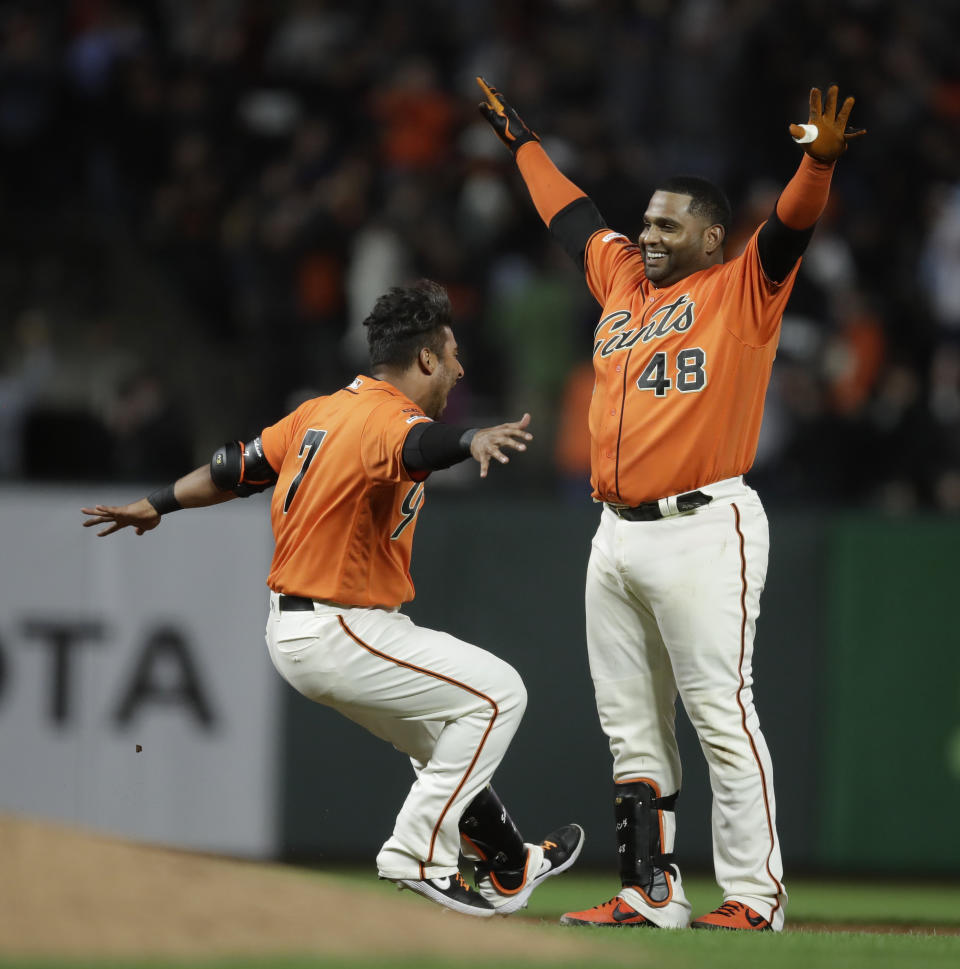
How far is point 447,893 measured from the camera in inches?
197

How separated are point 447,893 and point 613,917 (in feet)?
1.75

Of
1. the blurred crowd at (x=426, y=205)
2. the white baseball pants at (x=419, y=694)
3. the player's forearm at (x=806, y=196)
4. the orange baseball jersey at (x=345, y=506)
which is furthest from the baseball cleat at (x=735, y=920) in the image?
the blurred crowd at (x=426, y=205)

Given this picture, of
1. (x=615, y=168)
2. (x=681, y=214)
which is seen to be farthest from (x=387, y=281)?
(x=681, y=214)

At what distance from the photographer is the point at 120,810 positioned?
25.6ft

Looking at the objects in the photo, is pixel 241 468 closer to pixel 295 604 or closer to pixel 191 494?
pixel 191 494

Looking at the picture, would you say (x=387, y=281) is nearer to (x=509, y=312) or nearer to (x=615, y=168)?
(x=509, y=312)

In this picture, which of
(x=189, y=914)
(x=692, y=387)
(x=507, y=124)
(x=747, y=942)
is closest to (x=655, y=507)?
(x=692, y=387)

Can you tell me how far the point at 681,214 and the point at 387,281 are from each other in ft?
18.0

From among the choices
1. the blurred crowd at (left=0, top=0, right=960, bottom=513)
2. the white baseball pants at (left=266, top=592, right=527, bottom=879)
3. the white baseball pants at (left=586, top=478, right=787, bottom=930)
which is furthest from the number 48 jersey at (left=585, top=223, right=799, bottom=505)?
the blurred crowd at (left=0, top=0, right=960, bottom=513)

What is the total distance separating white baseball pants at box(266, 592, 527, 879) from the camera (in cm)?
497

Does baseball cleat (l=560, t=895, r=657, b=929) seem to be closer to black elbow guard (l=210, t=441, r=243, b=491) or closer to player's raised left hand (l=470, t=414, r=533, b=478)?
player's raised left hand (l=470, t=414, r=533, b=478)

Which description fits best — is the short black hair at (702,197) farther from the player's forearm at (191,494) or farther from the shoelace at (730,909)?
the shoelace at (730,909)

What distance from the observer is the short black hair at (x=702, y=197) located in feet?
17.2

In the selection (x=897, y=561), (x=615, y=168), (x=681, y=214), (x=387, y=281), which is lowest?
(x=897, y=561)
